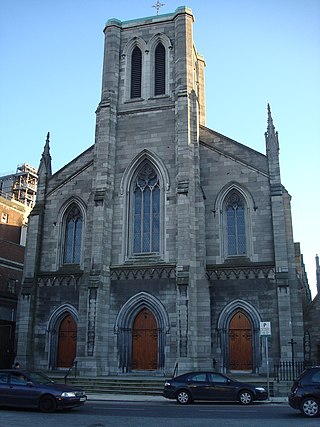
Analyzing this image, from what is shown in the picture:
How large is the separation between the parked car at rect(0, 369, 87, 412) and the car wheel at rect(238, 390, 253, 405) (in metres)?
5.66

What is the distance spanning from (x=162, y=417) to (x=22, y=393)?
4384 mm

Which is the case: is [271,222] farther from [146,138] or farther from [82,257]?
[82,257]

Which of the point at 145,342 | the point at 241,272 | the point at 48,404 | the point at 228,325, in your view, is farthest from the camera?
the point at 145,342

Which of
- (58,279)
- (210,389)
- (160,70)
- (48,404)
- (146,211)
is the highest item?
(160,70)

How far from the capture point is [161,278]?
25625 mm

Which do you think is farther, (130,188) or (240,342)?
(130,188)

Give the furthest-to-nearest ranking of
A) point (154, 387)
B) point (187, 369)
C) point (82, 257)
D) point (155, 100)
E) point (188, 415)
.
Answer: point (155, 100)
point (82, 257)
point (187, 369)
point (154, 387)
point (188, 415)

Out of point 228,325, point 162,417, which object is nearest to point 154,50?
point 228,325

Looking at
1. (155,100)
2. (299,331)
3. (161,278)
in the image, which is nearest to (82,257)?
(161,278)

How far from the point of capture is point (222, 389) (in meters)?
17.4

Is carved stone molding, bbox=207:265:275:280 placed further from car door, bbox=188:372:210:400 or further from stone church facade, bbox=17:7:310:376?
car door, bbox=188:372:210:400

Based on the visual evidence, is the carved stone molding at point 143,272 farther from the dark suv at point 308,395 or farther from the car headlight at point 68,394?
the dark suv at point 308,395

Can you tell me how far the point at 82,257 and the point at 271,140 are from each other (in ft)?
40.4

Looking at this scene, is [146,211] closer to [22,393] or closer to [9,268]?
[22,393]
